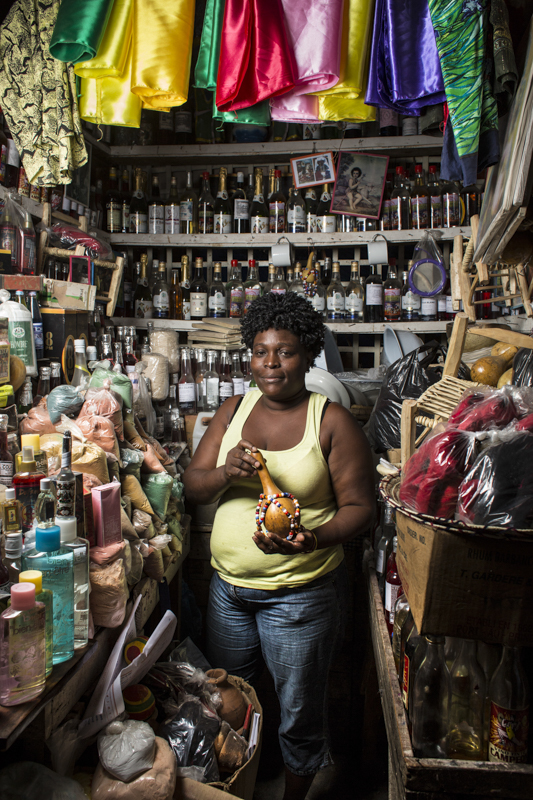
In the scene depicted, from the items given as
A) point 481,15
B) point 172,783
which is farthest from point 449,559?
point 481,15

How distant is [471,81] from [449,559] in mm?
1220

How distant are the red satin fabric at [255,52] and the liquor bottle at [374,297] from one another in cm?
154

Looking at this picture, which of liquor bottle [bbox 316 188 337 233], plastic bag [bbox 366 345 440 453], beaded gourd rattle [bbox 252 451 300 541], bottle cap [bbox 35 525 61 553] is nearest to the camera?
bottle cap [bbox 35 525 61 553]

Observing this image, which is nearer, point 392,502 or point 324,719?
point 392,502

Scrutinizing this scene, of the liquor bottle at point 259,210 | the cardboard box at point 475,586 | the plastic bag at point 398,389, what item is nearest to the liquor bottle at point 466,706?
the cardboard box at point 475,586

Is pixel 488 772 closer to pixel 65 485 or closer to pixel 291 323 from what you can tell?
pixel 65 485

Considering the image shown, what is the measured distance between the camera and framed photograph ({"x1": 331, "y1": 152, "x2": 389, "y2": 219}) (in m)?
3.38

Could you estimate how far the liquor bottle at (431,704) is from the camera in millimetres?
929

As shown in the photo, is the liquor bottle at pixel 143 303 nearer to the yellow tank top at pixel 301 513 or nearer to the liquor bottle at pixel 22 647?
the yellow tank top at pixel 301 513

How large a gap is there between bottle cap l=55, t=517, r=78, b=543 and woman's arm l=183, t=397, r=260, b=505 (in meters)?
0.48

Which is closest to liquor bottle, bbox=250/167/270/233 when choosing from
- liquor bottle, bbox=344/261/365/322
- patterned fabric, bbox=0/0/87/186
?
liquor bottle, bbox=344/261/365/322

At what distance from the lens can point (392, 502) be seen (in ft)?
3.01

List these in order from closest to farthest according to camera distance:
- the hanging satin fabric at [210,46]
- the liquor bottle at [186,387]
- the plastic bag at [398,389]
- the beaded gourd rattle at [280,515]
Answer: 1. the beaded gourd rattle at [280,515]
2. the hanging satin fabric at [210,46]
3. the plastic bag at [398,389]
4. the liquor bottle at [186,387]

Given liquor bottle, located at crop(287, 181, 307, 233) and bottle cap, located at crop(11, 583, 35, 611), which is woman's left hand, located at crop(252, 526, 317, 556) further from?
liquor bottle, located at crop(287, 181, 307, 233)
